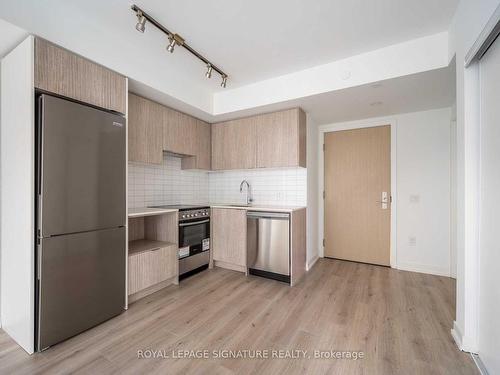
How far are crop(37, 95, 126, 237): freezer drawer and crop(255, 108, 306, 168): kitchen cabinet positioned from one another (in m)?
1.77

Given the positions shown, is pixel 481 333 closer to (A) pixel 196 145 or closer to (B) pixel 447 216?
(B) pixel 447 216

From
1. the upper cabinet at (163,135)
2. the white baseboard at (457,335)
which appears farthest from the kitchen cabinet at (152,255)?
the white baseboard at (457,335)

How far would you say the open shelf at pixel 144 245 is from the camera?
236 cm

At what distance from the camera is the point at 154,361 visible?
1499 mm

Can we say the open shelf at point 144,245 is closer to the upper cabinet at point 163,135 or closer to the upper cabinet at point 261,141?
the upper cabinet at point 163,135

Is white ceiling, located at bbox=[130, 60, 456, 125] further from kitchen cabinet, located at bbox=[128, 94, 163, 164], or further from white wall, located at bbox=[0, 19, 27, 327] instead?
white wall, located at bbox=[0, 19, 27, 327]

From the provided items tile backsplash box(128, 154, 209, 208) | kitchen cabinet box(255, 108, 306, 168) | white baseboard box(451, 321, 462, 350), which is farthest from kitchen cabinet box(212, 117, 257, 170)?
white baseboard box(451, 321, 462, 350)

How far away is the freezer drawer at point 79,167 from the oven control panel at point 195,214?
81cm

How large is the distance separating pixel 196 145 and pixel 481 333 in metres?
3.41

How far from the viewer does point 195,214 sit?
117 inches

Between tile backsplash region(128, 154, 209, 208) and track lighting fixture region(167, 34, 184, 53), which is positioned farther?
tile backsplash region(128, 154, 209, 208)

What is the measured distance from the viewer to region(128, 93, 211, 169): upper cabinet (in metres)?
2.49

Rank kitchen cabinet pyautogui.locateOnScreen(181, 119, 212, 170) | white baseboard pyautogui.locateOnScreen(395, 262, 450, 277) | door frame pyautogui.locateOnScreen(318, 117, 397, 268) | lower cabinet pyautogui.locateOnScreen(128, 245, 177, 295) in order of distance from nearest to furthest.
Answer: lower cabinet pyautogui.locateOnScreen(128, 245, 177, 295)
white baseboard pyautogui.locateOnScreen(395, 262, 450, 277)
door frame pyautogui.locateOnScreen(318, 117, 397, 268)
kitchen cabinet pyautogui.locateOnScreen(181, 119, 212, 170)

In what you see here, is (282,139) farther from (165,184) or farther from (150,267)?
(150,267)
